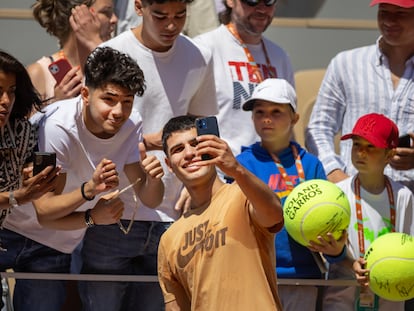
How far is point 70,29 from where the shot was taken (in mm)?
6066

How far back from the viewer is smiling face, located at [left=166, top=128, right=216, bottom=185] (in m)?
4.65

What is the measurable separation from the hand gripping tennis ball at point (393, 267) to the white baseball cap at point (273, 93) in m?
1.01

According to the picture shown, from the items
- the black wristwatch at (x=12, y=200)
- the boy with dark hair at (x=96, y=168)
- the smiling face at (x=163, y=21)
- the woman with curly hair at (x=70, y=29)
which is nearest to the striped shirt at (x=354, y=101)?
the smiling face at (x=163, y=21)

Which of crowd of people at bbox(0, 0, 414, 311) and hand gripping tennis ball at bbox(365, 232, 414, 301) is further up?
crowd of people at bbox(0, 0, 414, 311)

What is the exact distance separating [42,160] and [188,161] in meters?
0.69

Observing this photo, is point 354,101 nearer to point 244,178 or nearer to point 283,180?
point 283,180

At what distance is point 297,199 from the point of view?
17.3 feet

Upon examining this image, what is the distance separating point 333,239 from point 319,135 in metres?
1.18

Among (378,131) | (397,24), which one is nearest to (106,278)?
(378,131)

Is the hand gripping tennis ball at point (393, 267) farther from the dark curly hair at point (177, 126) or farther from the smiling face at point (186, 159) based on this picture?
the dark curly hair at point (177, 126)

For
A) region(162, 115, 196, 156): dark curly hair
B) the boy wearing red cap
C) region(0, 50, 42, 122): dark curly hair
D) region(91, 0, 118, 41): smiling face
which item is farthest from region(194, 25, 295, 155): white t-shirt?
region(0, 50, 42, 122): dark curly hair

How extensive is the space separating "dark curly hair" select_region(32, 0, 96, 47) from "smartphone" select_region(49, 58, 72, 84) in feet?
1.14

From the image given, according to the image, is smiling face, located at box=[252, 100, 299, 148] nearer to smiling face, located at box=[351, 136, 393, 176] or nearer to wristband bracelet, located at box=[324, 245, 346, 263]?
smiling face, located at box=[351, 136, 393, 176]

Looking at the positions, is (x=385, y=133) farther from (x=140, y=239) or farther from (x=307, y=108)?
(x=307, y=108)
